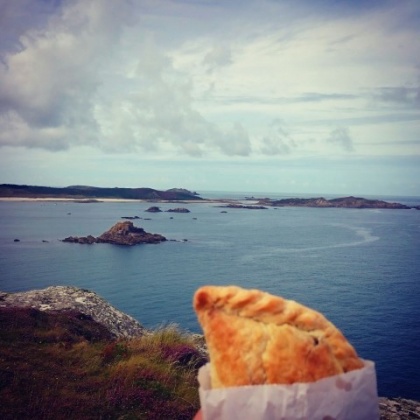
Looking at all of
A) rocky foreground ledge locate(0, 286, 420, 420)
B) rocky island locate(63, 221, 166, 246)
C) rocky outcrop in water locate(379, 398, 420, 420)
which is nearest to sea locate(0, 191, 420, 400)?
rocky island locate(63, 221, 166, 246)

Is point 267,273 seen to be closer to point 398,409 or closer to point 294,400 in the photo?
point 398,409

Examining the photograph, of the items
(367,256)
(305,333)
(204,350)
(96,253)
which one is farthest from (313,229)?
(305,333)

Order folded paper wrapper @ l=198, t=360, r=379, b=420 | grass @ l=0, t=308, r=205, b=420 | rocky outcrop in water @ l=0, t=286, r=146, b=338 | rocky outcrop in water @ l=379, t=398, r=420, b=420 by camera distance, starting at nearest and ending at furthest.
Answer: folded paper wrapper @ l=198, t=360, r=379, b=420, grass @ l=0, t=308, r=205, b=420, rocky outcrop in water @ l=379, t=398, r=420, b=420, rocky outcrop in water @ l=0, t=286, r=146, b=338

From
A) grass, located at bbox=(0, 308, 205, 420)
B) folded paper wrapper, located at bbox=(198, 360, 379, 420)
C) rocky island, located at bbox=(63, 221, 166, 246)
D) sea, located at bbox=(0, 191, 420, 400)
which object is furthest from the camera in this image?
rocky island, located at bbox=(63, 221, 166, 246)

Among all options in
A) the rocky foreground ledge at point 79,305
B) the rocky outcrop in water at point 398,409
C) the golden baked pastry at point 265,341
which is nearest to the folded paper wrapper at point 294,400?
the golden baked pastry at point 265,341

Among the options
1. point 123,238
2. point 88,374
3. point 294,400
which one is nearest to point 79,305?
point 88,374

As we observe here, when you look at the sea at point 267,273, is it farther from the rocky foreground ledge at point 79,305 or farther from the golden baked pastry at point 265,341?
the golden baked pastry at point 265,341

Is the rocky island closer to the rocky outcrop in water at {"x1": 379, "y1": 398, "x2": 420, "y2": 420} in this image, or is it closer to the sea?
the sea
